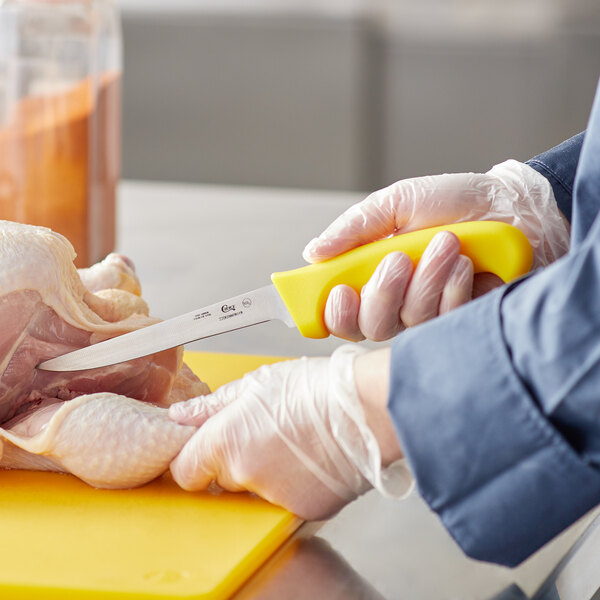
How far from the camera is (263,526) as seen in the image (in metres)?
0.91

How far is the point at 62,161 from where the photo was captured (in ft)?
5.81

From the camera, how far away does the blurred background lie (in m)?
3.80

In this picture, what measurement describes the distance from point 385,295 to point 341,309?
51 mm

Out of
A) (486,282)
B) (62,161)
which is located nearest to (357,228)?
(486,282)

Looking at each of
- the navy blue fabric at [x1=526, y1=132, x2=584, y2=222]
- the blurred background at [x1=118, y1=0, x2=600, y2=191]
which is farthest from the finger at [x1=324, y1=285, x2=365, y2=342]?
the blurred background at [x1=118, y1=0, x2=600, y2=191]

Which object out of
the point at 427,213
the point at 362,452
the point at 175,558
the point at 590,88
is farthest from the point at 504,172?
the point at 590,88

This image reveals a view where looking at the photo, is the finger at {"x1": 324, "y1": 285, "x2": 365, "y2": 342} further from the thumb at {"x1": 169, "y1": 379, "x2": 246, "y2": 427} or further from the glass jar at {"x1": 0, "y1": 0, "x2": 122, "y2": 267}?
the glass jar at {"x1": 0, "y1": 0, "x2": 122, "y2": 267}

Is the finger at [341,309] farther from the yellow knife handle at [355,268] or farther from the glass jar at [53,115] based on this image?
the glass jar at [53,115]

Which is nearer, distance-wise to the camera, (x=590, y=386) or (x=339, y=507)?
(x=590, y=386)

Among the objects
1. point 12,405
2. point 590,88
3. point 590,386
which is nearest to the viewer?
point 590,386

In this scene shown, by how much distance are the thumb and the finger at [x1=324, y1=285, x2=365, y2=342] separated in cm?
12

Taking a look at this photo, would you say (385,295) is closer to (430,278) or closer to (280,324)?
(430,278)

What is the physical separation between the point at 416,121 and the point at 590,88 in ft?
2.30

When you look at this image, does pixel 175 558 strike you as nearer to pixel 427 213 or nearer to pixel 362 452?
pixel 362 452
